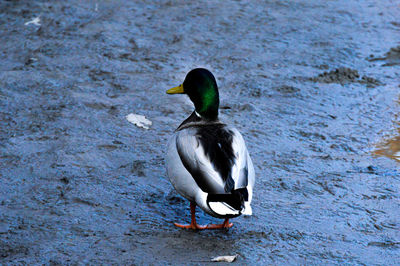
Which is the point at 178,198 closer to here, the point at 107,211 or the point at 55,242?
the point at 107,211

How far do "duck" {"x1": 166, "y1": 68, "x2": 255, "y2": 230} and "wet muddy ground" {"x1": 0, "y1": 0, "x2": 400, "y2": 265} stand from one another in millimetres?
309

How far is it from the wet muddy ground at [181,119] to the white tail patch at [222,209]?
301 millimetres

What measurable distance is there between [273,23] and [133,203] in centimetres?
442

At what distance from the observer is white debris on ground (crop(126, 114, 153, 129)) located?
5.33 meters

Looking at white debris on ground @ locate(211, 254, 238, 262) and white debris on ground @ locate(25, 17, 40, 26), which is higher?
white debris on ground @ locate(25, 17, 40, 26)

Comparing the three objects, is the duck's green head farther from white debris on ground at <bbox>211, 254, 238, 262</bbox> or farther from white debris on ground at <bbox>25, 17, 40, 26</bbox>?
white debris on ground at <bbox>25, 17, 40, 26</bbox>

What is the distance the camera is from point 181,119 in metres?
5.51

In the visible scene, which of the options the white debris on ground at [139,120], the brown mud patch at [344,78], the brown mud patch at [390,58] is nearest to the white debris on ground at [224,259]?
the white debris on ground at [139,120]

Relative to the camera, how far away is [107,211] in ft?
13.1

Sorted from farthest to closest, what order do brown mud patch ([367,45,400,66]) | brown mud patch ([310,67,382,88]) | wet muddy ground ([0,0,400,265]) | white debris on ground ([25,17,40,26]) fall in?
white debris on ground ([25,17,40,26])
brown mud patch ([367,45,400,66])
brown mud patch ([310,67,382,88])
wet muddy ground ([0,0,400,265])

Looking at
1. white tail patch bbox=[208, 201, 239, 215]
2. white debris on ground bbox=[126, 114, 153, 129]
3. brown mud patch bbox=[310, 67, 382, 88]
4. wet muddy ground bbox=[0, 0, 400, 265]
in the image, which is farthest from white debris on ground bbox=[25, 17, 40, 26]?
white tail patch bbox=[208, 201, 239, 215]

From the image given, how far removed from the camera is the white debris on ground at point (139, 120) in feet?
17.5

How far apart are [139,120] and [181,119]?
1.28ft

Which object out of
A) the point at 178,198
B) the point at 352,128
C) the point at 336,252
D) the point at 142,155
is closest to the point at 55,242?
the point at 178,198
